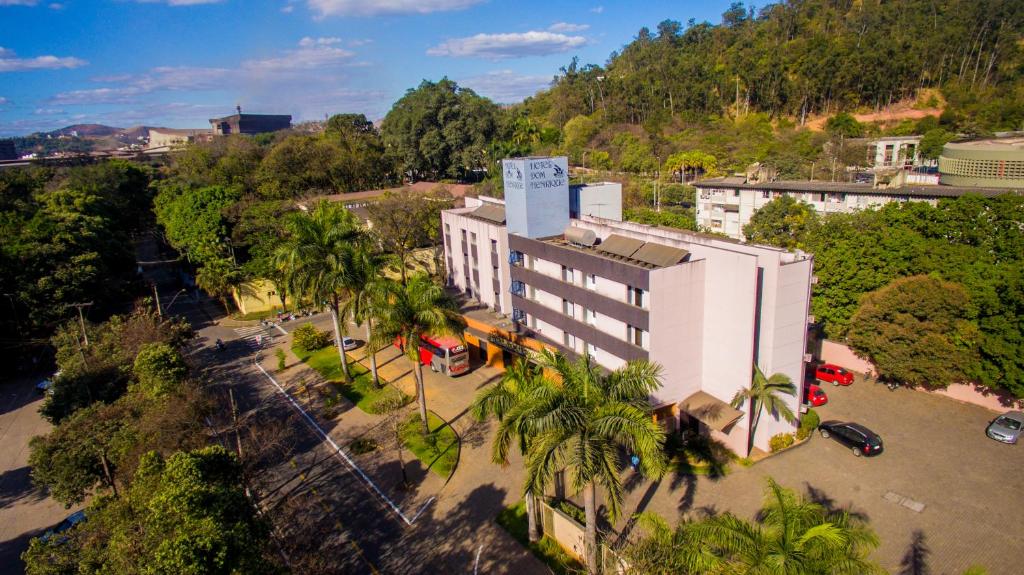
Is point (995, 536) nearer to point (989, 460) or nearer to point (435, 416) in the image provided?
point (989, 460)

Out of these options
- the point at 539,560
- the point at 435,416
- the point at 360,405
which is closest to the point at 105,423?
the point at 360,405

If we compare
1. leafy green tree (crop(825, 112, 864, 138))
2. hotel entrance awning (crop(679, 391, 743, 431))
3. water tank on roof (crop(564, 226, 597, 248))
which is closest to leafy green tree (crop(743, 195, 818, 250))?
water tank on roof (crop(564, 226, 597, 248))

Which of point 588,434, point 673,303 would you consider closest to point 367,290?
point 673,303

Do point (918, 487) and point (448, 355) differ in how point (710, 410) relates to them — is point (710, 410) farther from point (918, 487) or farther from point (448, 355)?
point (448, 355)

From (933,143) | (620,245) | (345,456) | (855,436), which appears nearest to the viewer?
(855,436)

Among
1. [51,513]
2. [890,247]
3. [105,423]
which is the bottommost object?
[51,513]

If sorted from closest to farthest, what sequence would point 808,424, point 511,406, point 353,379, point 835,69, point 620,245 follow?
1. point 511,406
2. point 808,424
3. point 620,245
4. point 353,379
5. point 835,69

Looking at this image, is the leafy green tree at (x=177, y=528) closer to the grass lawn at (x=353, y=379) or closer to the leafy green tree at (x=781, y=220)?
the grass lawn at (x=353, y=379)

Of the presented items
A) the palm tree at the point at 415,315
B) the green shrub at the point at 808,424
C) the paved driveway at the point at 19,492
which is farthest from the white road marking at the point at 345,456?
the green shrub at the point at 808,424
